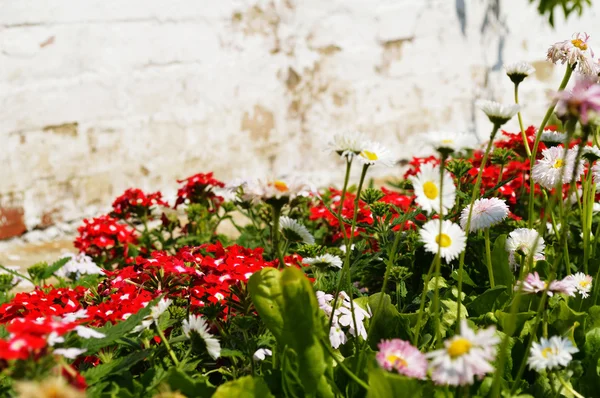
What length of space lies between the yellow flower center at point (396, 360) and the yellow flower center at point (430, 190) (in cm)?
26

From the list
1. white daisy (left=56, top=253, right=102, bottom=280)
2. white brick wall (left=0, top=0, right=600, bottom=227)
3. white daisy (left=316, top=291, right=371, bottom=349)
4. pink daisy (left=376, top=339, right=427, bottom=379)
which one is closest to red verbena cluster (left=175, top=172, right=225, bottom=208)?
white daisy (left=56, top=253, right=102, bottom=280)

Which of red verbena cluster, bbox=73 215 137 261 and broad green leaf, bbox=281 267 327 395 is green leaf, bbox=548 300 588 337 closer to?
broad green leaf, bbox=281 267 327 395

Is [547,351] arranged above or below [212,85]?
below

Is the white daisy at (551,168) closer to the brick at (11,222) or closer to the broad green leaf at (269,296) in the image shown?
the broad green leaf at (269,296)

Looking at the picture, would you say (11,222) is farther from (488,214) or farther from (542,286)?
(542,286)

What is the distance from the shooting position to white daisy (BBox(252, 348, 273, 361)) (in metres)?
1.36

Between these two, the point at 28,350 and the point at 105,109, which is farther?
the point at 105,109

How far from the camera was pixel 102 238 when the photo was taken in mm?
2322

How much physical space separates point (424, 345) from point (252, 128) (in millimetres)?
2238

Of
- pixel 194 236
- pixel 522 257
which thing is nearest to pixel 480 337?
pixel 522 257

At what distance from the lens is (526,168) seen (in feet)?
7.48

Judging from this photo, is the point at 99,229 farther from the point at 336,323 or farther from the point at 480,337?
the point at 480,337

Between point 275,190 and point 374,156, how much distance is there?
8.8 inches

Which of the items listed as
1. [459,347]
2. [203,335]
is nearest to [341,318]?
[203,335]
